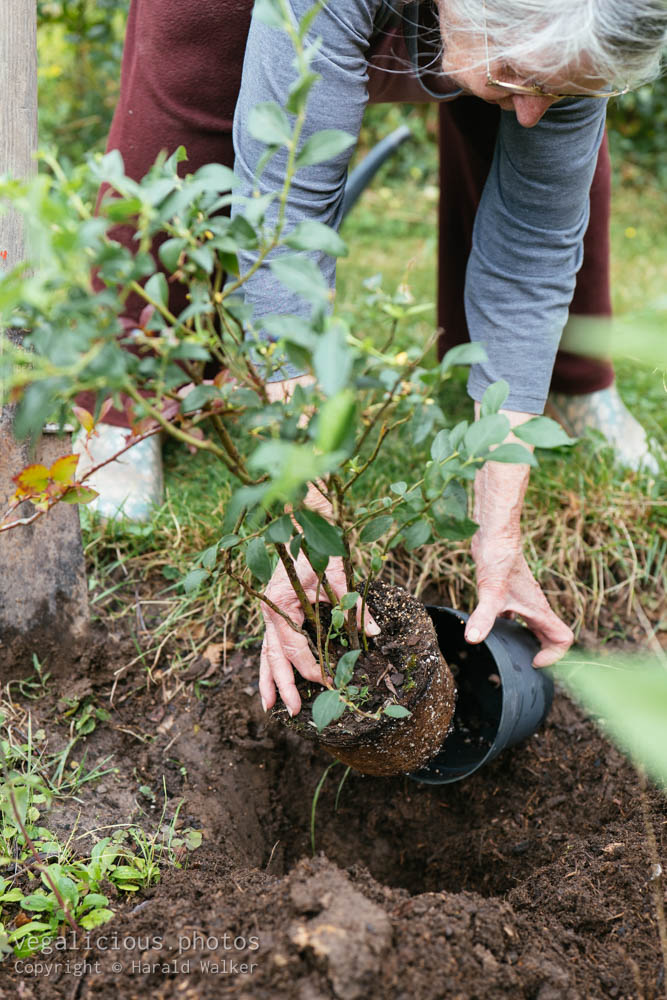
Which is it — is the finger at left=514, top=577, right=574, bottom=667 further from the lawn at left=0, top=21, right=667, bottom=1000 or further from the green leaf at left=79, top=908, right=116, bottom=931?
Result: the green leaf at left=79, top=908, right=116, bottom=931

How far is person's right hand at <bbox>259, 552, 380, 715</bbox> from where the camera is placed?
1478mm

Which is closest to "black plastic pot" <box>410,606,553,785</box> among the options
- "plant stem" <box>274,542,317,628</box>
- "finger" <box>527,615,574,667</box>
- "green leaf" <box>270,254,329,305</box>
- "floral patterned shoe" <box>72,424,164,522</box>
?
"finger" <box>527,615,574,667</box>

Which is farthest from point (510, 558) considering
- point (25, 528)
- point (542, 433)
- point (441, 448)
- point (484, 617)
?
point (25, 528)

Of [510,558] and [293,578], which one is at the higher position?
[293,578]

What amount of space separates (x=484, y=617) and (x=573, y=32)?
94 centimetres

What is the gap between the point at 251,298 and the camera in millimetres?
1497

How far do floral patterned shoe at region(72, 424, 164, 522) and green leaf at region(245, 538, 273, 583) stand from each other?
2.87 feet

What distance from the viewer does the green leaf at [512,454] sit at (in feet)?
3.47

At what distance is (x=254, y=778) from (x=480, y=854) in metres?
0.46

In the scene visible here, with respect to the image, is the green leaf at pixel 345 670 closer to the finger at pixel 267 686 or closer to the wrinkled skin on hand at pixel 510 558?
the finger at pixel 267 686

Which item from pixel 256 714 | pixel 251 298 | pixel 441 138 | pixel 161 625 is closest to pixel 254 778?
pixel 256 714

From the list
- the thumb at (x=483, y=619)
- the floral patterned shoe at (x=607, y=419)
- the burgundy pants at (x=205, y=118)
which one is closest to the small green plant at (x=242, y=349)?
the thumb at (x=483, y=619)

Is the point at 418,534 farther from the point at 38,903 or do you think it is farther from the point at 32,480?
the point at 38,903

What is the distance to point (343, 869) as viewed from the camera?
153 cm
